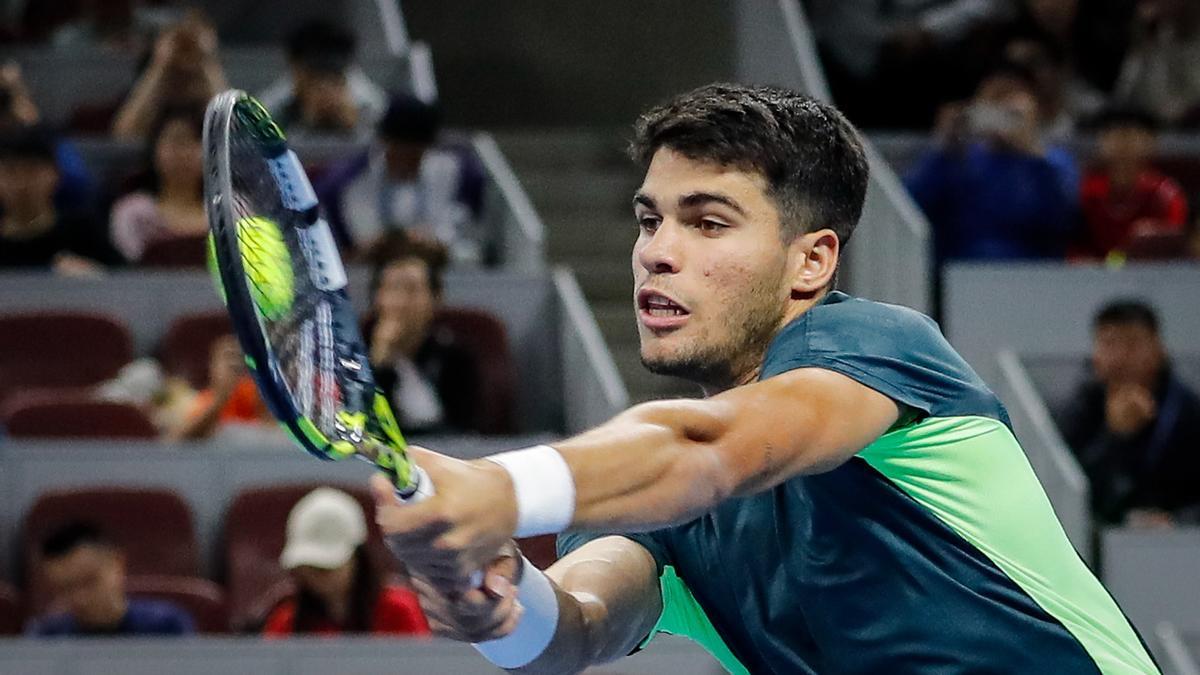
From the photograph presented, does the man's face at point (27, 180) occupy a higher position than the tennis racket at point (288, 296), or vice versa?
the tennis racket at point (288, 296)

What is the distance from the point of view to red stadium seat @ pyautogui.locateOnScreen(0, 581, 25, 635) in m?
6.79

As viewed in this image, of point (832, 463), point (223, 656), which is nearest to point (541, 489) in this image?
point (832, 463)

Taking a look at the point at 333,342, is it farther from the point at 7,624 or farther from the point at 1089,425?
the point at 1089,425

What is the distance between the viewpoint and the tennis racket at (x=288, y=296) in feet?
7.03

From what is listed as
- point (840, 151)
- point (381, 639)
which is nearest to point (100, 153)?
point (381, 639)

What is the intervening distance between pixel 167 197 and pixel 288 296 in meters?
6.74

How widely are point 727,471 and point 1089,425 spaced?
589cm

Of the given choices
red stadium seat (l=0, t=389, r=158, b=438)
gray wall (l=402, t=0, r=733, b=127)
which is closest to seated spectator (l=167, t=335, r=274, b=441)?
red stadium seat (l=0, t=389, r=158, b=438)

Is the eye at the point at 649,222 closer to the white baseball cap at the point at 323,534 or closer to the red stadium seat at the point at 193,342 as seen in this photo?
the white baseball cap at the point at 323,534

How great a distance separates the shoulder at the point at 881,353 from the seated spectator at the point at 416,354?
4.97 m

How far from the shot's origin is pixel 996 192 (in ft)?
30.9

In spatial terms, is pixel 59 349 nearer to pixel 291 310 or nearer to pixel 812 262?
pixel 812 262

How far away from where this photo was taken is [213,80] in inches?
394

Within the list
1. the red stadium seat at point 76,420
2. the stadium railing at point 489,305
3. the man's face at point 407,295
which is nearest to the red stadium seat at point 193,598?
the red stadium seat at point 76,420
